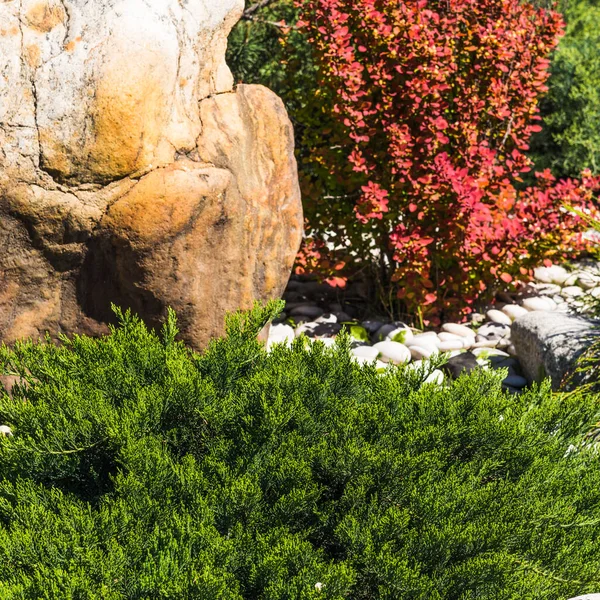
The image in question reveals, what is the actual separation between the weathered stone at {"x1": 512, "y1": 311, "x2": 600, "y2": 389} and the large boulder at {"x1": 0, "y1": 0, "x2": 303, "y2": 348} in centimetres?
173

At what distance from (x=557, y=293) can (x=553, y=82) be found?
259cm

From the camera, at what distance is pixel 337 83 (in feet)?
15.5

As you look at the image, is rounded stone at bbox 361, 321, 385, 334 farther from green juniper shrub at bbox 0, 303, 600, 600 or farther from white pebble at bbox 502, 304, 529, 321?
green juniper shrub at bbox 0, 303, 600, 600

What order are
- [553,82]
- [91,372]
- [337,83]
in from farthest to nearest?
[553,82] < [337,83] < [91,372]

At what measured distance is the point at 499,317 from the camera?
5344 mm

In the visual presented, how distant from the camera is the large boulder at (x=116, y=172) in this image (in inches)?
133

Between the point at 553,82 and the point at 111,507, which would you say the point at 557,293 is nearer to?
the point at 553,82

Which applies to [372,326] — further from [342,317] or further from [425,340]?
[425,340]

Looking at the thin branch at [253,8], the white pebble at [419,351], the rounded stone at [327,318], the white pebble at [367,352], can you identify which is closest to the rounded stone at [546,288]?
the white pebble at [419,351]

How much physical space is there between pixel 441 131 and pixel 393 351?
136 centimetres

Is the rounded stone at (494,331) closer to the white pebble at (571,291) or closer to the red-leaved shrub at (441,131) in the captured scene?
the red-leaved shrub at (441,131)

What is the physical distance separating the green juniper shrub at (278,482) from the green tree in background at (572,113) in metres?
5.01

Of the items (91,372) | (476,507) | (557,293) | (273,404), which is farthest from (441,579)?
(557,293)

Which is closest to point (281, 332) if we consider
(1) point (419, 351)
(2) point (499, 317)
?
(1) point (419, 351)
